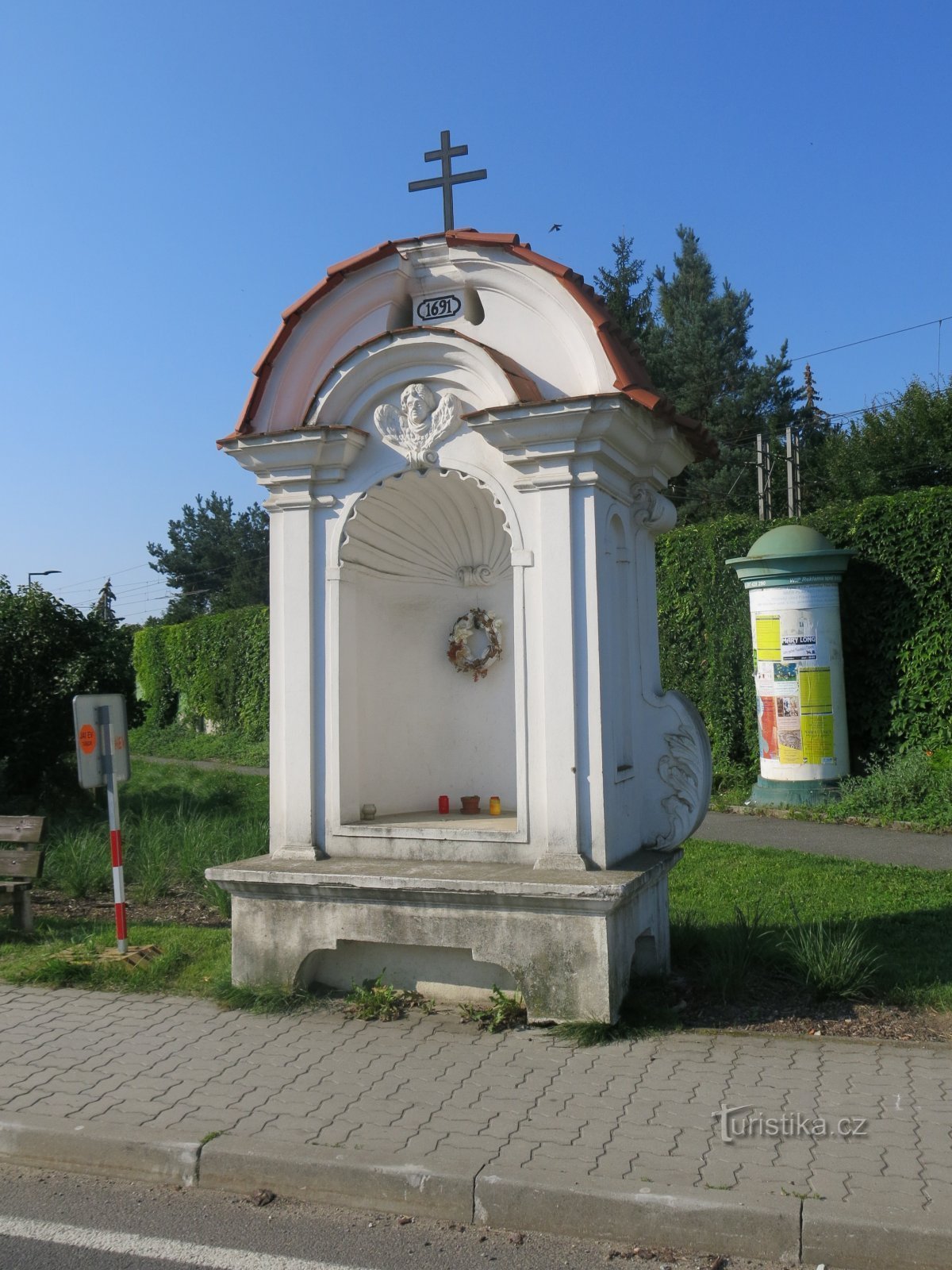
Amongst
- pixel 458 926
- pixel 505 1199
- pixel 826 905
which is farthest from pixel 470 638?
pixel 505 1199

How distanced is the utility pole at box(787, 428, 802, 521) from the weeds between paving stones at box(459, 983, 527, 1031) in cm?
2273

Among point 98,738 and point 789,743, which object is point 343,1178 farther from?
point 789,743

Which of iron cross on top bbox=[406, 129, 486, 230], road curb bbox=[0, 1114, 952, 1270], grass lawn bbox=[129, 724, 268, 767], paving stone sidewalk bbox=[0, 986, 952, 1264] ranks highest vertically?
iron cross on top bbox=[406, 129, 486, 230]

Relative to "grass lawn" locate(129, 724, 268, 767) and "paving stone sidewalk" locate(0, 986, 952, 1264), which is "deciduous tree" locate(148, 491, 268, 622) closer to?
"grass lawn" locate(129, 724, 268, 767)

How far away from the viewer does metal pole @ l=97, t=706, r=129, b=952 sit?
6977 mm

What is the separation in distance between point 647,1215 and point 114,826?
4847 millimetres

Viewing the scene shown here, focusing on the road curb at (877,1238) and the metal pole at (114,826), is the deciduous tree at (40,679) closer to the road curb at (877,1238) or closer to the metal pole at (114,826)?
the metal pole at (114,826)

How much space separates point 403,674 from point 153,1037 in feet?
8.98

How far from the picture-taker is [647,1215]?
349 cm

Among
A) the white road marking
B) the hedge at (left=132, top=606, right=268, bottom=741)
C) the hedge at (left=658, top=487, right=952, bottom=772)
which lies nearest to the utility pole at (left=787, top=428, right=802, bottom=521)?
the hedge at (left=658, top=487, right=952, bottom=772)

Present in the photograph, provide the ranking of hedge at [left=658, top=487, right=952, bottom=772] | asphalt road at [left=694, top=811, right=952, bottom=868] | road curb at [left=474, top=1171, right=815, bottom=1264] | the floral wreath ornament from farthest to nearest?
hedge at [left=658, top=487, right=952, bottom=772], asphalt road at [left=694, top=811, right=952, bottom=868], the floral wreath ornament, road curb at [left=474, top=1171, right=815, bottom=1264]

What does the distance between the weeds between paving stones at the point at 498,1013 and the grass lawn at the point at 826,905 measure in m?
1.19

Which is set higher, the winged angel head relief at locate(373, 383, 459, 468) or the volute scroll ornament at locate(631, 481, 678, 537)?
the winged angel head relief at locate(373, 383, 459, 468)

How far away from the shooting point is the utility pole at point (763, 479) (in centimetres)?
3070
